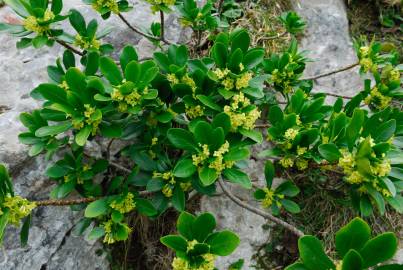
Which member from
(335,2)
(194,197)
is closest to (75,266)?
(194,197)

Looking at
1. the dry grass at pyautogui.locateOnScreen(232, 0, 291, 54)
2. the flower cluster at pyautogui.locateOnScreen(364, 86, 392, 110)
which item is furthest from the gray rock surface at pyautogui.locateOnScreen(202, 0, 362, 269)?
the flower cluster at pyautogui.locateOnScreen(364, 86, 392, 110)

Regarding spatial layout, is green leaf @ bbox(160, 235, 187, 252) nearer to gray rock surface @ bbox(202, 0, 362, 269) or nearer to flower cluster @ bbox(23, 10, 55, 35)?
gray rock surface @ bbox(202, 0, 362, 269)

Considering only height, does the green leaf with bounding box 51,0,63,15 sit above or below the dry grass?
above

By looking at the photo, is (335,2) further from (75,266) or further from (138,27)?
(75,266)

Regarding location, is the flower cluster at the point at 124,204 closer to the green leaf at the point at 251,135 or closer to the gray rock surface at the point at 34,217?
the gray rock surface at the point at 34,217

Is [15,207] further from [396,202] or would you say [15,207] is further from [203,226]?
[396,202]

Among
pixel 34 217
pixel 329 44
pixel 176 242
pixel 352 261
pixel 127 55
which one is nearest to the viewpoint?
pixel 352 261

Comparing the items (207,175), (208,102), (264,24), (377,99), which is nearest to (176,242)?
(207,175)
